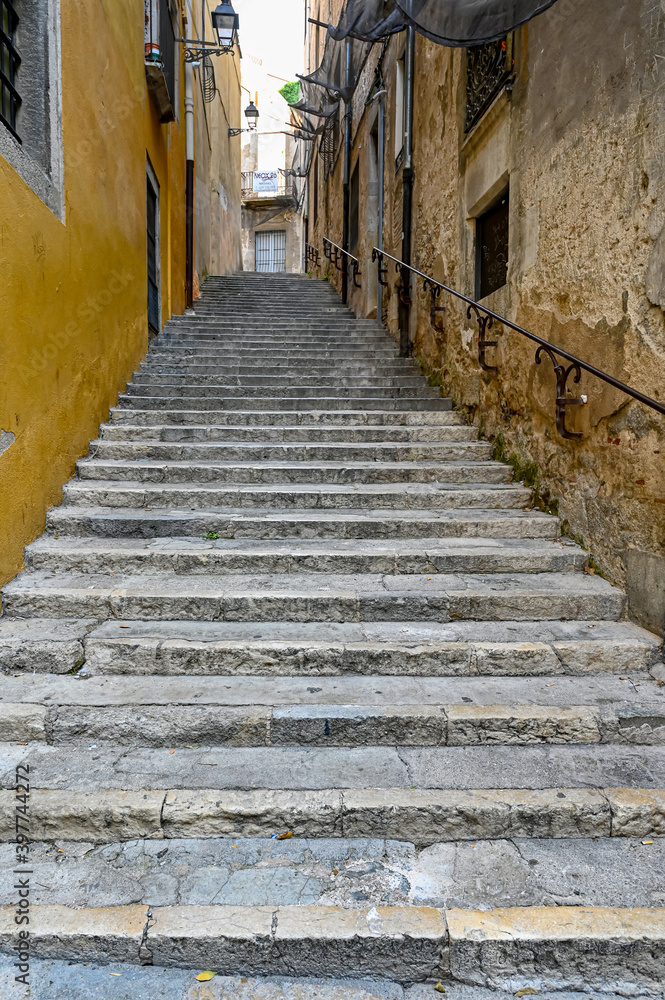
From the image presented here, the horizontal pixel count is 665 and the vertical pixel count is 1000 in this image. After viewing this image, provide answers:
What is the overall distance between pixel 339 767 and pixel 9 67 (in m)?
4.19

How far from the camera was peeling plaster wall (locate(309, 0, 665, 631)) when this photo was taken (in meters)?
3.18

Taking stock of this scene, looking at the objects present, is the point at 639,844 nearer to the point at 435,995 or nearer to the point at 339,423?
the point at 435,995

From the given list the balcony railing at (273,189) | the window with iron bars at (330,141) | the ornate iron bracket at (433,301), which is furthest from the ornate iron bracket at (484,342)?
the balcony railing at (273,189)

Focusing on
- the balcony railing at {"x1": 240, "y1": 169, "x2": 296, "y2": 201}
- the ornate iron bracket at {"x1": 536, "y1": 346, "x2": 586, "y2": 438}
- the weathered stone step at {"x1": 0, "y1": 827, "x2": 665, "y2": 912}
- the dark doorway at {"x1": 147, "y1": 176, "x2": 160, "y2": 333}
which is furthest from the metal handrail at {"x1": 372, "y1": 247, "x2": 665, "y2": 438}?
the balcony railing at {"x1": 240, "y1": 169, "x2": 296, "y2": 201}

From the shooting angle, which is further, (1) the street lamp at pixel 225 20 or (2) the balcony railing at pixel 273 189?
(2) the balcony railing at pixel 273 189

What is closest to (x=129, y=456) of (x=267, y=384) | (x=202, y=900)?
(x=267, y=384)

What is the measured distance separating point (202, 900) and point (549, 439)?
3.43 metres

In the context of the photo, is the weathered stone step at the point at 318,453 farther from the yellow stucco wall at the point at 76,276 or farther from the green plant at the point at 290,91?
the green plant at the point at 290,91

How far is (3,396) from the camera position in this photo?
3.28m

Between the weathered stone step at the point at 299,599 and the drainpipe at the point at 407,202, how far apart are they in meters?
4.98

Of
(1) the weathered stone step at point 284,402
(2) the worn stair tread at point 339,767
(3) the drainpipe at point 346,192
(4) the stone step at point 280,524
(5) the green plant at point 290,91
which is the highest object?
(5) the green plant at point 290,91
